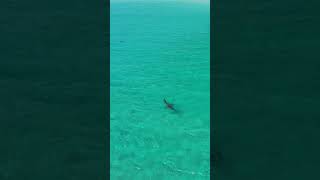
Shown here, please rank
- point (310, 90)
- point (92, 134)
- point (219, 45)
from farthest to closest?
1. point (92, 134)
2. point (219, 45)
3. point (310, 90)

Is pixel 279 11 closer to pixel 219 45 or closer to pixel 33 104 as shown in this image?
pixel 219 45

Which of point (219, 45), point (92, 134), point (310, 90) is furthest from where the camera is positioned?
point (92, 134)

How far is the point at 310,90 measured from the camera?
2.40 m

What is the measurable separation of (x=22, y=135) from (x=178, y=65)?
1.14 meters

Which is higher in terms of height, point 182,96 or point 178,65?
point 178,65

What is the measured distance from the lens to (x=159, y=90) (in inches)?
111

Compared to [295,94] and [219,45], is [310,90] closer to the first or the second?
[295,94]

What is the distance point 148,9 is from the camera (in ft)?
9.52

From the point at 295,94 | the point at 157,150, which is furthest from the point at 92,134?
the point at 295,94

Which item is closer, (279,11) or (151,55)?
(279,11)

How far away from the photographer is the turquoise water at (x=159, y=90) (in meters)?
2.69

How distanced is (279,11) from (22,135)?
1816mm

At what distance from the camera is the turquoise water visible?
2688 millimetres

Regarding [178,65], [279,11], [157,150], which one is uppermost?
[279,11]
